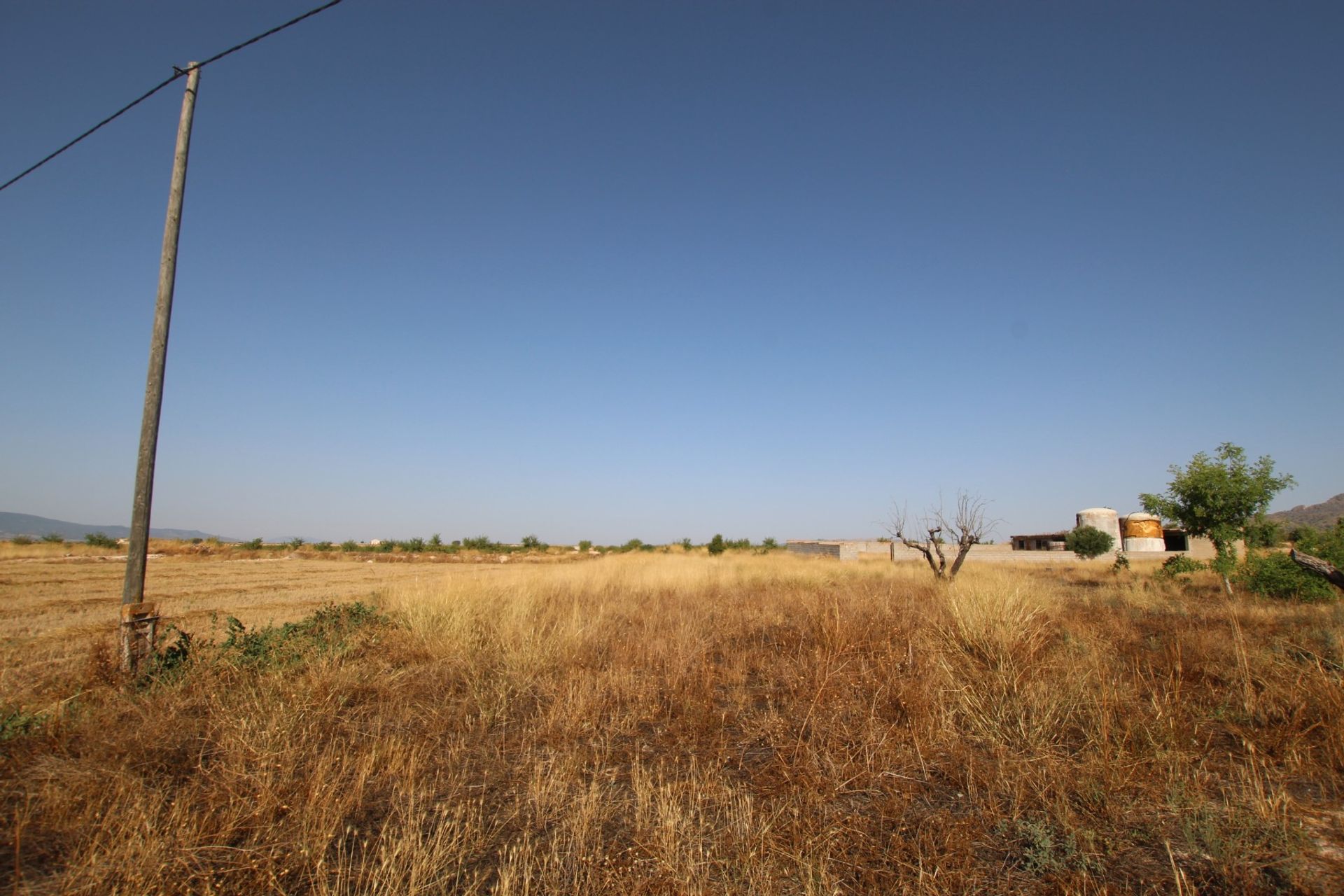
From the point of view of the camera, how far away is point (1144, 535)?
137 feet

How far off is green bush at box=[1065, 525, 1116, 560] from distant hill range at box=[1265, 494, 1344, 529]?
202ft

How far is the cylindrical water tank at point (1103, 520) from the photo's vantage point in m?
45.9

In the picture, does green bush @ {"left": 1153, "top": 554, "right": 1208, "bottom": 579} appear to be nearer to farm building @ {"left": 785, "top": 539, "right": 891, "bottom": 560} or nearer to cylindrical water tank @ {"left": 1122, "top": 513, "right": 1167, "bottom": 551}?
farm building @ {"left": 785, "top": 539, "right": 891, "bottom": 560}

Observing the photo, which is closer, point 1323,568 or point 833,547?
point 1323,568

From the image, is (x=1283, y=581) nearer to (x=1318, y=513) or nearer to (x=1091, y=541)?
(x=1091, y=541)

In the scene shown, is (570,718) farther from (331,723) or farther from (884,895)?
(884,895)

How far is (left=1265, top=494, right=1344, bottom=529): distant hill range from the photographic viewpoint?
8325 centimetres

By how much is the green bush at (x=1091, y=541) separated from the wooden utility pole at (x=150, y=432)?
161 feet

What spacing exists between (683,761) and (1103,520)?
54923 millimetres

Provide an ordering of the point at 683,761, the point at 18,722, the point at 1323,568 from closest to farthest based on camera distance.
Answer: the point at 18,722 < the point at 683,761 < the point at 1323,568

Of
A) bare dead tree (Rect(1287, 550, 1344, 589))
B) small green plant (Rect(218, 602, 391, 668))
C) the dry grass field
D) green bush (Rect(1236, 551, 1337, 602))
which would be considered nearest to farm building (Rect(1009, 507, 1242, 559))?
green bush (Rect(1236, 551, 1337, 602))

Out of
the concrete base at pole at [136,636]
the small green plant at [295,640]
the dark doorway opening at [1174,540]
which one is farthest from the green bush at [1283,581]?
the dark doorway opening at [1174,540]

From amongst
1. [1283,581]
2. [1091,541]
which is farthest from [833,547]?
[1283,581]

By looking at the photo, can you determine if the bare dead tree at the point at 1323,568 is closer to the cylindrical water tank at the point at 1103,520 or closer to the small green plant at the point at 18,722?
the small green plant at the point at 18,722
